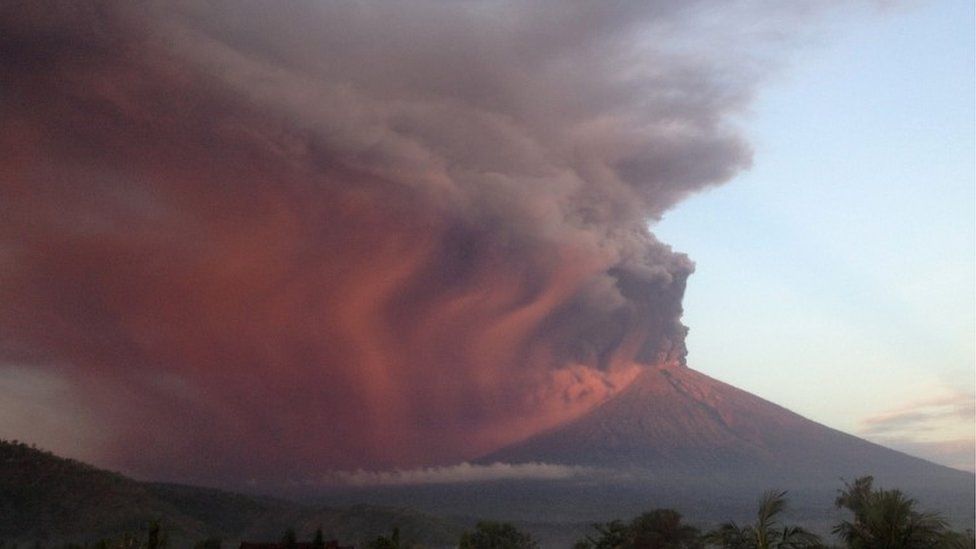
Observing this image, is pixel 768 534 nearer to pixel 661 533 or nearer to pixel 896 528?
pixel 896 528

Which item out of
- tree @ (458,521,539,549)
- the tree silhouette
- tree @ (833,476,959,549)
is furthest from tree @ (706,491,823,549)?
tree @ (458,521,539,549)

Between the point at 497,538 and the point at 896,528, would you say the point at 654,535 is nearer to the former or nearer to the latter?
the point at 896,528

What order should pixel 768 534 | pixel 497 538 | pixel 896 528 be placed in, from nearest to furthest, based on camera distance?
1. pixel 768 534
2. pixel 896 528
3. pixel 497 538

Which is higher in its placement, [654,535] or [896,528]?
[896,528]

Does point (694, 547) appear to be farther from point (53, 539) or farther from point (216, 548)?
point (53, 539)

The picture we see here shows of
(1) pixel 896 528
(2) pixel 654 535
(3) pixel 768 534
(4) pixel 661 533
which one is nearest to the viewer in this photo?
(3) pixel 768 534

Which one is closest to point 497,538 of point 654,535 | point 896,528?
point 654,535

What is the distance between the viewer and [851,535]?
21.4 meters

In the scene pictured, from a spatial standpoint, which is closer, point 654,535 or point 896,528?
point 896,528

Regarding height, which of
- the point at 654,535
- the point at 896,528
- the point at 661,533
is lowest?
the point at 654,535

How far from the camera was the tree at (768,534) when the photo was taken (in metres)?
18.7

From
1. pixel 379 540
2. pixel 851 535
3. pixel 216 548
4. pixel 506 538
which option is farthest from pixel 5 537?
pixel 851 535

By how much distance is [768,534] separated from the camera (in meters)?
19.0

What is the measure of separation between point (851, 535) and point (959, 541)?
2.41 m
